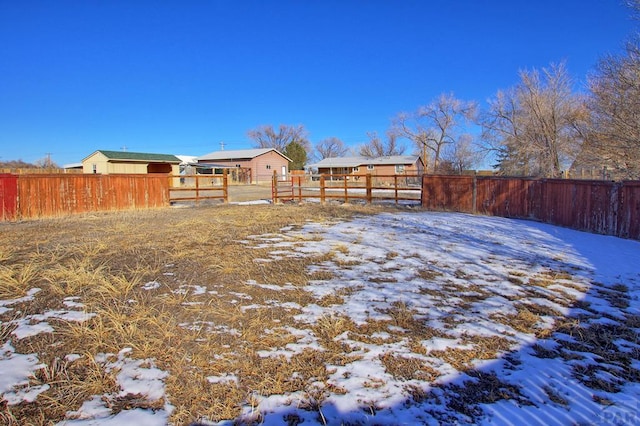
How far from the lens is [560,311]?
3.94 meters

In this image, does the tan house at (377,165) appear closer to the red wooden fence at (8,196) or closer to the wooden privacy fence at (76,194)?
the wooden privacy fence at (76,194)

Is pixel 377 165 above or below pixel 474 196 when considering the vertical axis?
above

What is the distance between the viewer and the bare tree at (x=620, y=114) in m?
12.6

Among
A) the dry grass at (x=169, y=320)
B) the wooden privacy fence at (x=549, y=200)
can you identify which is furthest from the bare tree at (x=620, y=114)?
the dry grass at (x=169, y=320)

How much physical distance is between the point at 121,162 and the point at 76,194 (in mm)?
25854

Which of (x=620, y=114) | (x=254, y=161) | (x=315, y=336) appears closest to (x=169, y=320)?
(x=315, y=336)

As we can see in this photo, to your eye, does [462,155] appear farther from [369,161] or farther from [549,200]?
[549,200]

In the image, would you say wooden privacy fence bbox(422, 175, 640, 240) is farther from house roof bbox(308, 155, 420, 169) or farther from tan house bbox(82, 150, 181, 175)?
house roof bbox(308, 155, 420, 169)

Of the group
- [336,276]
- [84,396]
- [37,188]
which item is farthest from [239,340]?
[37,188]

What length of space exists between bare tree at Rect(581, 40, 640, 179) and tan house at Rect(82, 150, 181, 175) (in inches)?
1431

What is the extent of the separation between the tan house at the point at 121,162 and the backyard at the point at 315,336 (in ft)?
108

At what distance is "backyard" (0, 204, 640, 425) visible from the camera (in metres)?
2.32

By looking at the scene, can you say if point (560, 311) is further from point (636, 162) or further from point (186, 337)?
point (636, 162)

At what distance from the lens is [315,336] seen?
3264 mm
